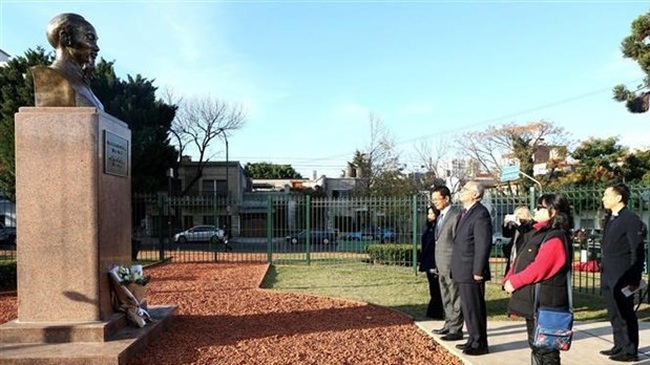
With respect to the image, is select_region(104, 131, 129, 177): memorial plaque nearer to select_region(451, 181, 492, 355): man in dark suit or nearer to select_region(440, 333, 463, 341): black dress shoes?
select_region(451, 181, 492, 355): man in dark suit

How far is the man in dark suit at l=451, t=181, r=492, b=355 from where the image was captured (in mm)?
5312

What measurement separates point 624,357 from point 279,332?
Answer: 3.65m

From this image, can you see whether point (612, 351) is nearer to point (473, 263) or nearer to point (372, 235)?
point (473, 263)

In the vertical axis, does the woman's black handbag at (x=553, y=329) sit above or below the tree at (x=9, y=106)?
below

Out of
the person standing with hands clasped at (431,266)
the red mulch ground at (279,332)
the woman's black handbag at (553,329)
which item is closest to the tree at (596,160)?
the person standing with hands clasped at (431,266)

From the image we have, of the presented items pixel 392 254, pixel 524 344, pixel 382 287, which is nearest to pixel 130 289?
pixel 524 344

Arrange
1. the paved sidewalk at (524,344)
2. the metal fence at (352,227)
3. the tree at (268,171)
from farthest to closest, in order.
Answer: the tree at (268,171) → the metal fence at (352,227) → the paved sidewalk at (524,344)

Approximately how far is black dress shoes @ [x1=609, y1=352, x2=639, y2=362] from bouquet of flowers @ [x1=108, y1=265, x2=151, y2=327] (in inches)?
190

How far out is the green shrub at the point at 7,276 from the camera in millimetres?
10484

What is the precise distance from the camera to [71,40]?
18.9 ft

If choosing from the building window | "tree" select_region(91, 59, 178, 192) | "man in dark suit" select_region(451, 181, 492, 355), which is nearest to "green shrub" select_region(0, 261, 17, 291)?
"man in dark suit" select_region(451, 181, 492, 355)

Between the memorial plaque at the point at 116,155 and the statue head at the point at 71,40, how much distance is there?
0.73 meters

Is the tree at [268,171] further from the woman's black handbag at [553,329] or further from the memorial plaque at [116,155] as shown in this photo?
the woman's black handbag at [553,329]

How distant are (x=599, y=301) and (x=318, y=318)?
5.33m
